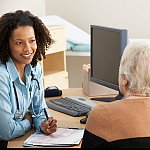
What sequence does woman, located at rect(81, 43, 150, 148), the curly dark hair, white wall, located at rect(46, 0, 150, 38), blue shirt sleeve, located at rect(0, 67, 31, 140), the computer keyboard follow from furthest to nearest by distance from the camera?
1. white wall, located at rect(46, 0, 150, 38)
2. the computer keyboard
3. the curly dark hair
4. blue shirt sleeve, located at rect(0, 67, 31, 140)
5. woman, located at rect(81, 43, 150, 148)

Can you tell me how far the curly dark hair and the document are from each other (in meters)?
0.47

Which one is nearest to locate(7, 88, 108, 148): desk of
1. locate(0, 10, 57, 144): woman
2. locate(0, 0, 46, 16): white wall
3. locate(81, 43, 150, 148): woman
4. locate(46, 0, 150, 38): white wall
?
locate(0, 10, 57, 144): woman

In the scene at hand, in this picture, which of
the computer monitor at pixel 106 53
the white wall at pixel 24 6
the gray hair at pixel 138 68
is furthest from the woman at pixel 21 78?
the white wall at pixel 24 6

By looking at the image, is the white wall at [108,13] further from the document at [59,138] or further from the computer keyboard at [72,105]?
the document at [59,138]

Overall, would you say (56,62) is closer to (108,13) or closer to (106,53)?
(108,13)

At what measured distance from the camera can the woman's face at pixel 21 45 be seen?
2148mm

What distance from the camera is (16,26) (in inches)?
84.8

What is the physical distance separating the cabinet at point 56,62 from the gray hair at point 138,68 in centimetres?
221

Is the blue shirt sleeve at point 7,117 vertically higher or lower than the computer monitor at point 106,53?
lower

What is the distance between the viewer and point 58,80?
4.03m

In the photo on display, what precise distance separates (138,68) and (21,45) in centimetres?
84

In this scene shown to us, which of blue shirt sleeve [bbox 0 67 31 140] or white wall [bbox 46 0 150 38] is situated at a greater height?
white wall [bbox 46 0 150 38]

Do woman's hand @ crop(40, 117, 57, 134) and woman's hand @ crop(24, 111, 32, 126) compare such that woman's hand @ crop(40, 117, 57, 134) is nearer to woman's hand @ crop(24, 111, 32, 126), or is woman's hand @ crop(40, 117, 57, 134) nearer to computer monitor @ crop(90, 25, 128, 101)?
woman's hand @ crop(24, 111, 32, 126)

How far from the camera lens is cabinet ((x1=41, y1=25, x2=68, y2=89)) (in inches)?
151
